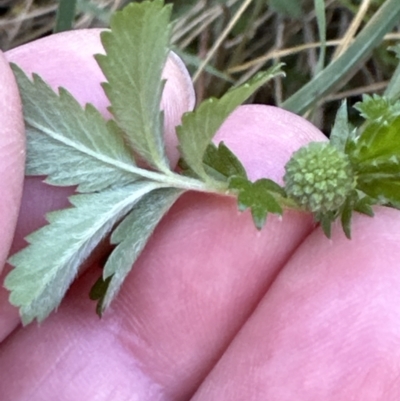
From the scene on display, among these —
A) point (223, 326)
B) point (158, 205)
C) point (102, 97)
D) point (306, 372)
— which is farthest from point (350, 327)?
point (102, 97)

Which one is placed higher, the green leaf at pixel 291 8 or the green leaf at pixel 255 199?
the green leaf at pixel 255 199

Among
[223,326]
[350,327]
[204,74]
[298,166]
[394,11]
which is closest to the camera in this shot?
[298,166]

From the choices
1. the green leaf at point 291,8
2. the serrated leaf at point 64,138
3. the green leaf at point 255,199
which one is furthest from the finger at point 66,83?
the green leaf at point 291,8

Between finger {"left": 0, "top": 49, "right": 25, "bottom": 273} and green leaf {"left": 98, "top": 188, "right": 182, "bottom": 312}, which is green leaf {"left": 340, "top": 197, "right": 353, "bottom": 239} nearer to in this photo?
green leaf {"left": 98, "top": 188, "right": 182, "bottom": 312}

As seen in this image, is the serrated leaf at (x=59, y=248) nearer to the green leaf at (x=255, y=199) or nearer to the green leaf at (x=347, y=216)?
the green leaf at (x=255, y=199)

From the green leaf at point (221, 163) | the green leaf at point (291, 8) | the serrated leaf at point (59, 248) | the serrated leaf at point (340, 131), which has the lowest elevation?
the green leaf at point (291, 8)

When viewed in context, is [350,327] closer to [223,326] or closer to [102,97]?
[223,326]

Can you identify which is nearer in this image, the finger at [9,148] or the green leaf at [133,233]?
the finger at [9,148]
